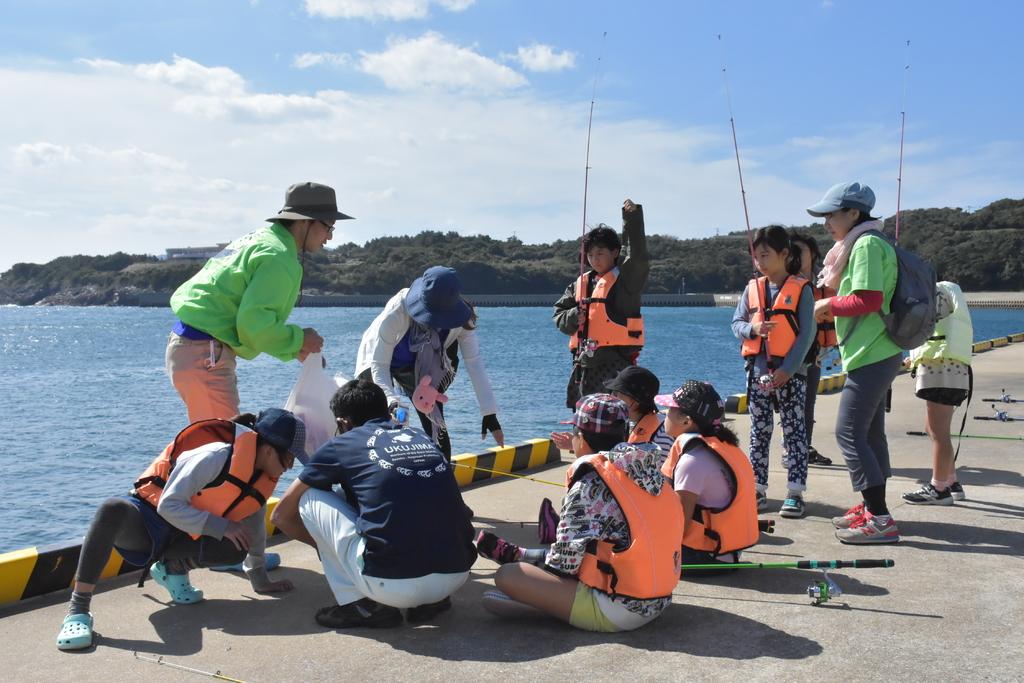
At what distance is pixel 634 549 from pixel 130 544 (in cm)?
232

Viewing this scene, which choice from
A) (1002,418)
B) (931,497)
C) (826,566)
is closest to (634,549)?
(826,566)

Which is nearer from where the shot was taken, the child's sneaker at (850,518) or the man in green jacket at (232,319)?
the man in green jacket at (232,319)

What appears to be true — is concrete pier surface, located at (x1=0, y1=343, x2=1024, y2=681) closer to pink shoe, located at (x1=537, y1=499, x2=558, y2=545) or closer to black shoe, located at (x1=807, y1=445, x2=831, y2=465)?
pink shoe, located at (x1=537, y1=499, x2=558, y2=545)

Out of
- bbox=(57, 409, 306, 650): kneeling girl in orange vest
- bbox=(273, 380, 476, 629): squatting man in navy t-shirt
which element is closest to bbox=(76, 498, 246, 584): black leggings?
bbox=(57, 409, 306, 650): kneeling girl in orange vest

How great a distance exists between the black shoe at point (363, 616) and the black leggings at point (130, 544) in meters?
0.61

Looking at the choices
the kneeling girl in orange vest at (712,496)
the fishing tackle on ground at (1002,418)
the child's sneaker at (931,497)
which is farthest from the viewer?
the fishing tackle on ground at (1002,418)

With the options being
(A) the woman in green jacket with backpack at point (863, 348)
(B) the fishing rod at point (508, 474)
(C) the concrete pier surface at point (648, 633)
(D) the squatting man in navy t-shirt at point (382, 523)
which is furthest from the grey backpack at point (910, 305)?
(D) the squatting man in navy t-shirt at point (382, 523)

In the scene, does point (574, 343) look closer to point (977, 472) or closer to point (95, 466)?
point (977, 472)

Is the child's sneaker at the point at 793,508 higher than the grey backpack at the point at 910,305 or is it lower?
lower

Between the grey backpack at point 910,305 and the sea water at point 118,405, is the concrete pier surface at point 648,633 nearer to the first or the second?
the grey backpack at point 910,305

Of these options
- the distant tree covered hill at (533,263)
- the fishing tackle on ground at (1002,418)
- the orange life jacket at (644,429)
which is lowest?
the fishing tackle on ground at (1002,418)

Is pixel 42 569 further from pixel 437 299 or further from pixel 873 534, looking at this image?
pixel 873 534

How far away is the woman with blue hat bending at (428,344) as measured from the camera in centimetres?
531

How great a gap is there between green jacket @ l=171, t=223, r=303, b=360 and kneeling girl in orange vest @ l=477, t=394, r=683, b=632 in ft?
5.93
